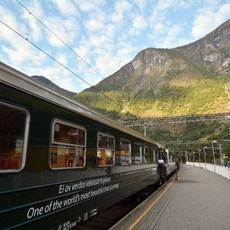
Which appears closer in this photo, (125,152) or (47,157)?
(47,157)

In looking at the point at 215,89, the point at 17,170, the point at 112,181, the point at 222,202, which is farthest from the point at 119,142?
the point at 215,89

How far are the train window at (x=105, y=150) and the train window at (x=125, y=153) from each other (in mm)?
688

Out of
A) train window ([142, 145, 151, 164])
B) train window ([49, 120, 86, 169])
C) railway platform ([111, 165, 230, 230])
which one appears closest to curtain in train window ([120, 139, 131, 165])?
railway platform ([111, 165, 230, 230])

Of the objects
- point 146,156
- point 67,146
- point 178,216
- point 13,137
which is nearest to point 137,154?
A: point 146,156

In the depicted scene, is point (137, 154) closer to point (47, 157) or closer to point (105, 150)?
point (105, 150)

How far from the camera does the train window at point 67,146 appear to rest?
4340 millimetres

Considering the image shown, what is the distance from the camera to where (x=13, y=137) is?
3.51 m

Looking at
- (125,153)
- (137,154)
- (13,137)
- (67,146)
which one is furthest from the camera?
(137,154)

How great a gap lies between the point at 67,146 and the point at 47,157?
2.16ft

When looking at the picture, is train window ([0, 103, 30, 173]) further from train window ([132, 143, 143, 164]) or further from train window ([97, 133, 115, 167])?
train window ([132, 143, 143, 164])

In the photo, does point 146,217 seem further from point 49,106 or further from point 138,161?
point 49,106

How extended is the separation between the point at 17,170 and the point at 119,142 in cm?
453

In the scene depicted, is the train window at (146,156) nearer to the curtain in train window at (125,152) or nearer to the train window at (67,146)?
the curtain in train window at (125,152)

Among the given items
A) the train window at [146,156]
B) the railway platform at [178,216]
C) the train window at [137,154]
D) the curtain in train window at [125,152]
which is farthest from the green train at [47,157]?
the train window at [146,156]
